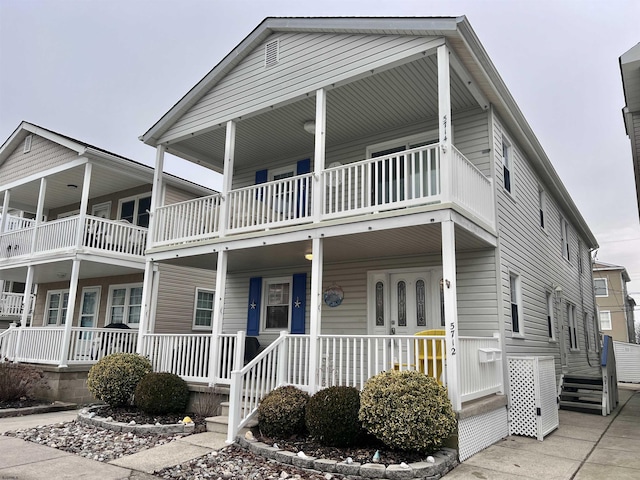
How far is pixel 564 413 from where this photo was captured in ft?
34.8

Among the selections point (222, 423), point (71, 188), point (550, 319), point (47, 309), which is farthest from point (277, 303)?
point (47, 309)

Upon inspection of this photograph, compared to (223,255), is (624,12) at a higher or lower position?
higher

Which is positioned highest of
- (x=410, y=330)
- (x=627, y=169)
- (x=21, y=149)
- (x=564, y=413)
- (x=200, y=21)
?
(x=200, y=21)

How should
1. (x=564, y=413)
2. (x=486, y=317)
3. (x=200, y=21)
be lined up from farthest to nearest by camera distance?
(x=200, y=21) < (x=564, y=413) < (x=486, y=317)

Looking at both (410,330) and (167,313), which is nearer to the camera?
(410,330)

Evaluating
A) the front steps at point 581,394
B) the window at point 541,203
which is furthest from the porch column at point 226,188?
the front steps at point 581,394

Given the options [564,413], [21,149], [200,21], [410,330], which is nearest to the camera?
[410,330]

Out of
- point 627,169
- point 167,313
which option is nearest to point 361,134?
point 167,313

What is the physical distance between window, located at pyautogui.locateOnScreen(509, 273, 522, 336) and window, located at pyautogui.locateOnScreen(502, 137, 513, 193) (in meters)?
2.01

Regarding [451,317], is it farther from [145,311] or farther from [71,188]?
[71,188]

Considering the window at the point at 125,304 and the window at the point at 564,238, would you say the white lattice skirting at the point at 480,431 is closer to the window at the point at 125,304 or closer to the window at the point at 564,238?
the window at the point at 564,238

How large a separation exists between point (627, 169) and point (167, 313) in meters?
25.6

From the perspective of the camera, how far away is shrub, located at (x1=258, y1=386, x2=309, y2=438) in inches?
266

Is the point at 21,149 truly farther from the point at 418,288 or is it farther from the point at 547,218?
the point at 547,218
